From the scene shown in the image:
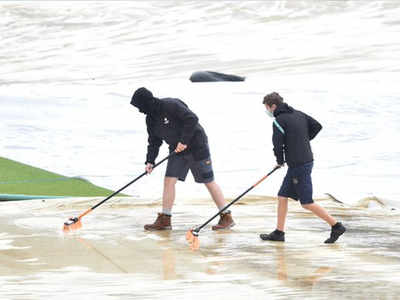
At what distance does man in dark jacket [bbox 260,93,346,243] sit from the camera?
23.5 ft

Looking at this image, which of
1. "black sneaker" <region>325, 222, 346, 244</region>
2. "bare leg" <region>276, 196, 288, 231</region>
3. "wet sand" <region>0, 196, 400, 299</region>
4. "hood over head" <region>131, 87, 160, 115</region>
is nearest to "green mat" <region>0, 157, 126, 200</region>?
"wet sand" <region>0, 196, 400, 299</region>

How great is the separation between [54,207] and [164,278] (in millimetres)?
3480

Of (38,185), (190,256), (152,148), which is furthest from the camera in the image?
(38,185)

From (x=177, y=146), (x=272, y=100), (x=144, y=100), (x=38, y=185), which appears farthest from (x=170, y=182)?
(x=38, y=185)

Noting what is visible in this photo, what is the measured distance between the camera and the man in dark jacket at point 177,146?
25.4 ft

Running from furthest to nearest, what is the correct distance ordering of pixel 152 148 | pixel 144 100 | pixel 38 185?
pixel 38 185 < pixel 152 148 < pixel 144 100

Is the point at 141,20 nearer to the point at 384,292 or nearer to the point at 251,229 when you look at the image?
the point at 251,229

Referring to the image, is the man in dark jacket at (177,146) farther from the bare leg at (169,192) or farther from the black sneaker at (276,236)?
the black sneaker at (276,236)

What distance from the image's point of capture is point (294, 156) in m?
7.18

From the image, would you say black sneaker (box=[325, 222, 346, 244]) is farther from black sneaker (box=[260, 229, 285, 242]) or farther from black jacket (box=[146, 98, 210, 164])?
black jacket (box=[146, 98, 210, 164])

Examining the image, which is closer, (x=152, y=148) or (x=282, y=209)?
(x=282, y=209)

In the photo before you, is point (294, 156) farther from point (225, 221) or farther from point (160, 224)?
point (160, 224)

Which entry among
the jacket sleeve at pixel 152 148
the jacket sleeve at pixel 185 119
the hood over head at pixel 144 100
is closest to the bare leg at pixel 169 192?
the jacket sleeve at pixel 152 148

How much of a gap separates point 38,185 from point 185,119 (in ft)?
10.3
